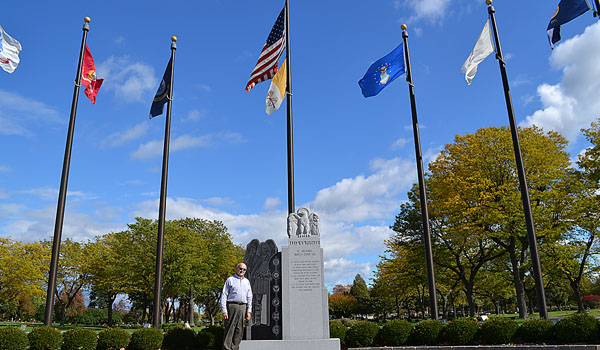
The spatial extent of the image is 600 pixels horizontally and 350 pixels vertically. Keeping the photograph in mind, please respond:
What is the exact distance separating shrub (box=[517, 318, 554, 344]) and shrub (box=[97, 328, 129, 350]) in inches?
447

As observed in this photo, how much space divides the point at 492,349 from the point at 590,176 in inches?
701

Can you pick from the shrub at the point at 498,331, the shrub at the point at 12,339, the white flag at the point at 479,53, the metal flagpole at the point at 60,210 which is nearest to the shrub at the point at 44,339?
the shrub at the point at 12,339

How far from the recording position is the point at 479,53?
14852 mm

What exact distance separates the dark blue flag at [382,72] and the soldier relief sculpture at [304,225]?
6885 millimetres

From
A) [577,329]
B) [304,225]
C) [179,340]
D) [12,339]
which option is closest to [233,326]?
[304,225]

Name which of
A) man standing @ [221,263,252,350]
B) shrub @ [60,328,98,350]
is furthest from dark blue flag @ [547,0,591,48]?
shrub @ [60,328,98,350]

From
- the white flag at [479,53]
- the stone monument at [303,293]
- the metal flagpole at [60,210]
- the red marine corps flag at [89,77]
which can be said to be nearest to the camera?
the stone monument at [303,293]

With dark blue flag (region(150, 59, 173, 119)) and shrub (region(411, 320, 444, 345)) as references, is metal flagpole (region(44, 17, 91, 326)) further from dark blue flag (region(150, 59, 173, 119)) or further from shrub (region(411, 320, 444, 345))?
shrub (region(411, 320, 444, 345))

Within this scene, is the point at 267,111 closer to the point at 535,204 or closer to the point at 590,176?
the point at 535,204

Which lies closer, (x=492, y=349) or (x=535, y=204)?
(x=492, y=349)

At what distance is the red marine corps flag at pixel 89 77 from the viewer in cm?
1556

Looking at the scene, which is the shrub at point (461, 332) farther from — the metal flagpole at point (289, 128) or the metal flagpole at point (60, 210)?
the metal flagpole at point (60, 210)

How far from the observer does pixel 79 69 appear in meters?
15.4

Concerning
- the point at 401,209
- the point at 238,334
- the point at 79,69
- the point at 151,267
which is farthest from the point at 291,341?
the point at 151,267
